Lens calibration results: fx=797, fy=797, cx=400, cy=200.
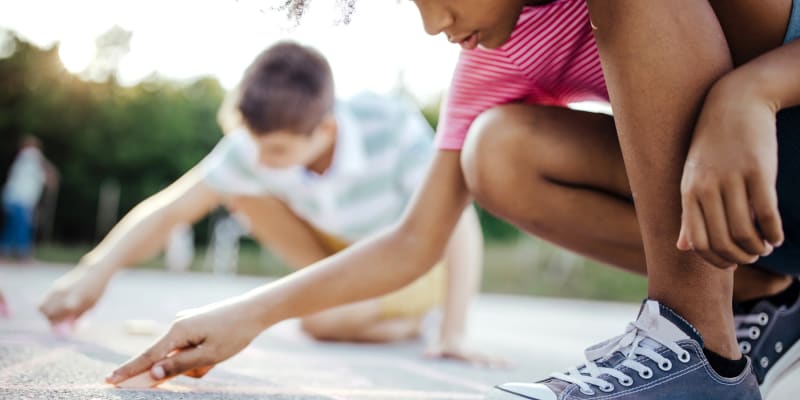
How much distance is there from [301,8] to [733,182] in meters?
0.76

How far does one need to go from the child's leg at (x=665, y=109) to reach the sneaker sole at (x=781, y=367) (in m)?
0.36

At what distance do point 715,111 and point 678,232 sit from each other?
20cm

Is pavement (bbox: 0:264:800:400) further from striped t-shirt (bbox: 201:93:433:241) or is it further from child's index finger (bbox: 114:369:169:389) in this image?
striped t-shirt (bbox: 201:93:433:241)

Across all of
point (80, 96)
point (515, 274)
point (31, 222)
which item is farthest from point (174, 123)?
point (515, 274)

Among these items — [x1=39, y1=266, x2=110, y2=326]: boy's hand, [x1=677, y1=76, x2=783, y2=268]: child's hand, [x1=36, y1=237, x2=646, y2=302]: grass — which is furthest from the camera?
[x1=36, y1=237, x2=646, y2=302]: grass

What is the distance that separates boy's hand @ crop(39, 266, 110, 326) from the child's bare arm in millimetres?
1980

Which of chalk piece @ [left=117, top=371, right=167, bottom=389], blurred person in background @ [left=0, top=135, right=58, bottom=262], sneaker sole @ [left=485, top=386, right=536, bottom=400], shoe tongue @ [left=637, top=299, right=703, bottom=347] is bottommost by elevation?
blurred person in background @ [left=0, top=135, right=58, bottom=262]

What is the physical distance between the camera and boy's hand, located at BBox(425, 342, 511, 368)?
2598 mm

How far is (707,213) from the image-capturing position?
98 centimetres

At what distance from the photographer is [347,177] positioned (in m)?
3.39

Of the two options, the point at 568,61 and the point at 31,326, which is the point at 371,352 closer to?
the point at 31,326

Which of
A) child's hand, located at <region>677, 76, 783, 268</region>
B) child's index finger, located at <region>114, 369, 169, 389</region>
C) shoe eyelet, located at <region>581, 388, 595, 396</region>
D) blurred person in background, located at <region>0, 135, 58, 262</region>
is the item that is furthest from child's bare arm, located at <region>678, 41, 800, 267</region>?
blurred person in background, located at <region>0, 135, 58, 262</region>

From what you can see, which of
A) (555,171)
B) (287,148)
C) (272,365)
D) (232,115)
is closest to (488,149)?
(555,171)

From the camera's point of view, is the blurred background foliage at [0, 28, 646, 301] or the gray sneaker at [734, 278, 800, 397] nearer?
the gray sneaker at [734, 278, 800, 397]
